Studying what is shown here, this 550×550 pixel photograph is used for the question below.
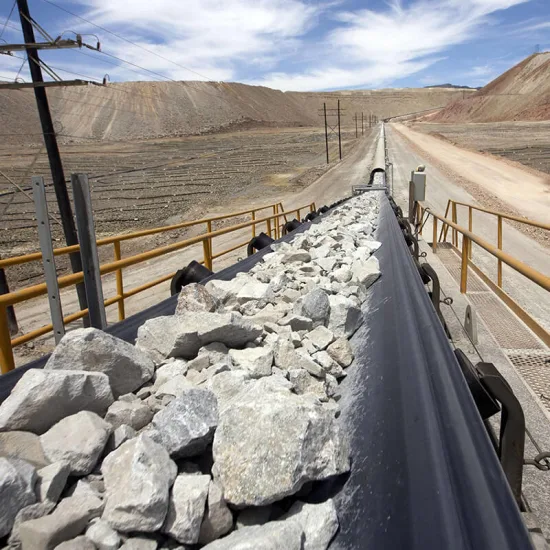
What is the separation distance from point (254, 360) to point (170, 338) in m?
0.51

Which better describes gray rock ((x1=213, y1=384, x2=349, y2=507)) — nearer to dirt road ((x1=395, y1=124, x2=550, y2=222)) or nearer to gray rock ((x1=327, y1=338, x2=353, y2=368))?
gray rock ((x1=327, y1=338, x2=353, y2=368))

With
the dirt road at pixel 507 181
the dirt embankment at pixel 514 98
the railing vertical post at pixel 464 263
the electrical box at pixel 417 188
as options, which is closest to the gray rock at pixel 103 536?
the railing vertical post at pixel 464 263

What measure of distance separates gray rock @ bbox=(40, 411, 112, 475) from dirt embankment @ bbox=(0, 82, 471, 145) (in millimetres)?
75164

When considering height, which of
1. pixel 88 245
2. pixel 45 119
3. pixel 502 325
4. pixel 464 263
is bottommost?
pixel 502 325

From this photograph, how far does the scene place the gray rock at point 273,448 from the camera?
1.37 m

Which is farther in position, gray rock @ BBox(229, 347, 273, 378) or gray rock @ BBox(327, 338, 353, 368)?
gray rock @ BBox(327, 338, 353, 368)

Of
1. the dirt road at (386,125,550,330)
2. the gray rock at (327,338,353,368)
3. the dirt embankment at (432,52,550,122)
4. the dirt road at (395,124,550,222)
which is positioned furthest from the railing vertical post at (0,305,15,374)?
the dirt embankment at (432,52,550,122)

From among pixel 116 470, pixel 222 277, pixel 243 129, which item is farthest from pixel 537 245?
pixel 243 129

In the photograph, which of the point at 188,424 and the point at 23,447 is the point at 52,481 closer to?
the point at 23,447

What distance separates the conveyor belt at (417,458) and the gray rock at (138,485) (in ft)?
1.81

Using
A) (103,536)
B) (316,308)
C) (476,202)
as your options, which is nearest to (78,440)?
(103,536)

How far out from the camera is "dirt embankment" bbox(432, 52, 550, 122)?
71500mm

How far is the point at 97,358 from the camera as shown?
1.97m

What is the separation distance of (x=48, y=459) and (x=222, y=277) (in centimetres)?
281
